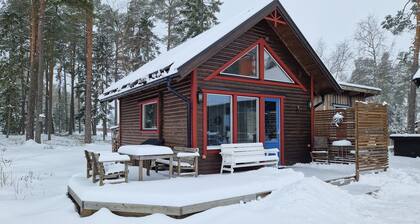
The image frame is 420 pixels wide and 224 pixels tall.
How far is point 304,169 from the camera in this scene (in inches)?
342

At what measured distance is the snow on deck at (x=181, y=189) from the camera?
4.87 meters

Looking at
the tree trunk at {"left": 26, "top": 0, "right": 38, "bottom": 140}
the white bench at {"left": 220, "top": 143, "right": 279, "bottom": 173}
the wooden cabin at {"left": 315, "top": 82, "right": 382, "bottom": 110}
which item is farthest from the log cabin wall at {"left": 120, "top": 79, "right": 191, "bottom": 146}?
the tree trunk at {"left": 26, "top": 0, "right": 38, "bottom": 140}

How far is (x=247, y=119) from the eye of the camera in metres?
8.56

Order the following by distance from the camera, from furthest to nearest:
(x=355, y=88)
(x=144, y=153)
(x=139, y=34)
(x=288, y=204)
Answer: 1. (x=139, y=34)
2. (x=355, y=88)
3. (x=144, y=153)
4. (x=288, y=204)

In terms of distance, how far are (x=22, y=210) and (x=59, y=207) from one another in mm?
559

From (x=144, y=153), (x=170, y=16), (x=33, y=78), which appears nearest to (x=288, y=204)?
(x=144, y=153)

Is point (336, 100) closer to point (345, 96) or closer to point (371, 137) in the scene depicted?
point (345, 96)

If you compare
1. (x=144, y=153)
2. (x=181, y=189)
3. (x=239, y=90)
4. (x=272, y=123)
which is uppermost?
(x=239, y=90)

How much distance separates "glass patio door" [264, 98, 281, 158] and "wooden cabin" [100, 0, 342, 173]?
0.03 metres

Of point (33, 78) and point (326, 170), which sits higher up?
point (33, 78)

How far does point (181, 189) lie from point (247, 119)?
12.1 feet

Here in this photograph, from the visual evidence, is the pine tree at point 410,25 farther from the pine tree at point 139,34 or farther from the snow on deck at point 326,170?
the pine tree at point 139,34

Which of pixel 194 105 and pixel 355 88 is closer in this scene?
pixel 194 105

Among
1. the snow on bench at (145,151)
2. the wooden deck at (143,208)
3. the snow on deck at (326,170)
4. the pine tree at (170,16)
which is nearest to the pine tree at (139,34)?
the pine tree at (170,16)
